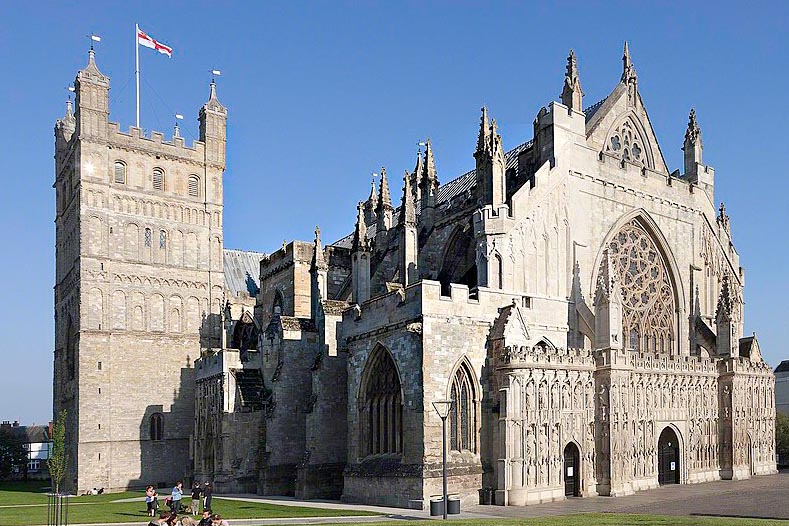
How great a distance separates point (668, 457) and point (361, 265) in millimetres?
16148

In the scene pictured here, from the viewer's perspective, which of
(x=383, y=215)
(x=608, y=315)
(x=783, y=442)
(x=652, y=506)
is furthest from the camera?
(x=783, y=442)

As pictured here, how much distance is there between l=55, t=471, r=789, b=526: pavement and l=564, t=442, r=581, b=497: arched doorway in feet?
2.69

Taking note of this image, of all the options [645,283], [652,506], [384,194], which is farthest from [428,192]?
[652,506]

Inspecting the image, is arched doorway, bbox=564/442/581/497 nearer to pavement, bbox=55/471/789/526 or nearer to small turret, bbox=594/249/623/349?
pavement, bbox=55/471/789/526

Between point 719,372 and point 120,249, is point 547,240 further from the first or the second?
point 120,249

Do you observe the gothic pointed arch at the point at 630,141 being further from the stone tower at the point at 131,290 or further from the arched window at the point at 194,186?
the arched window at the point at 194,186

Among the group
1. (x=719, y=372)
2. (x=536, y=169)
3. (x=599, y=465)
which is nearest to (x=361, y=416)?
(x=599, y=465)

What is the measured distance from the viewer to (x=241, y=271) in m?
64.8

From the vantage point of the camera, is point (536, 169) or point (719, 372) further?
point (719, 372)

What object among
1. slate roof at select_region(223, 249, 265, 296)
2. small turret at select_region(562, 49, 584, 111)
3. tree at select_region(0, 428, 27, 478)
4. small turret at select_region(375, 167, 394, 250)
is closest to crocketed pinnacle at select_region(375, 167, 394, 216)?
small turret at select_region(375, 167, 394, 250)

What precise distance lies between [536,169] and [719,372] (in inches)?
521

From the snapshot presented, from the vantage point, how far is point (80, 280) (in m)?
52.0

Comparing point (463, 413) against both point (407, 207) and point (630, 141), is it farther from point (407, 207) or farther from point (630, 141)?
point (630, 141)

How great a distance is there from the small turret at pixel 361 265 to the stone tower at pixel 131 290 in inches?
892
